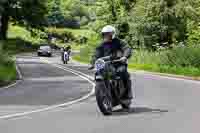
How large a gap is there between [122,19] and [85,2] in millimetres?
99420

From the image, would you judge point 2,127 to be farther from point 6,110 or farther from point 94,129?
point 6,110

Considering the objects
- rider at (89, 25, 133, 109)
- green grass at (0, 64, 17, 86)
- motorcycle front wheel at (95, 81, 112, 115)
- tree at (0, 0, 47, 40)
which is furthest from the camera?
tree at (0, 0, 47, 40)

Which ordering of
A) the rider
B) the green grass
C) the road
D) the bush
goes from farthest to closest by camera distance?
the bush, the green grass, the rider, the road

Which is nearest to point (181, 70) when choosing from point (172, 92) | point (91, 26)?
point (172, 92)

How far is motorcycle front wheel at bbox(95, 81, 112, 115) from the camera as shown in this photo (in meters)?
13.9

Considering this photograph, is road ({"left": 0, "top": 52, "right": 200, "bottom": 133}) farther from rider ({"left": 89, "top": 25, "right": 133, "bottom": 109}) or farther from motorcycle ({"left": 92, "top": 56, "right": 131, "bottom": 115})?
rider ({"left": 89, "top": 25, "right": 133, "bottom": 109})

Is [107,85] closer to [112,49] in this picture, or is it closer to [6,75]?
[112,49]

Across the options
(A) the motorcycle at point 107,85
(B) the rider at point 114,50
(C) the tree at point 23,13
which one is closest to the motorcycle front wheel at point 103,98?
(A) the motorcycle at point 107,85

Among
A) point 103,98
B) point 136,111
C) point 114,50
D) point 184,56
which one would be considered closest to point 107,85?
point 103,98

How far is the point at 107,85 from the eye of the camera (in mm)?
14242

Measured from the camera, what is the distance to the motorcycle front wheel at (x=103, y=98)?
13906 millimetres

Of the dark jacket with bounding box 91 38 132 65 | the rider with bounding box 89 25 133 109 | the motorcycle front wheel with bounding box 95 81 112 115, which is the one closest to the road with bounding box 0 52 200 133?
the motorcycle front wheel with bounding box 95 81 112 115

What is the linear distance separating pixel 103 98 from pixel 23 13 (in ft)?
271

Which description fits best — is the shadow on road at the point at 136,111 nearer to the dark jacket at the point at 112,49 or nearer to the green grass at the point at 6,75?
the dark jacket at the point at 112,49
